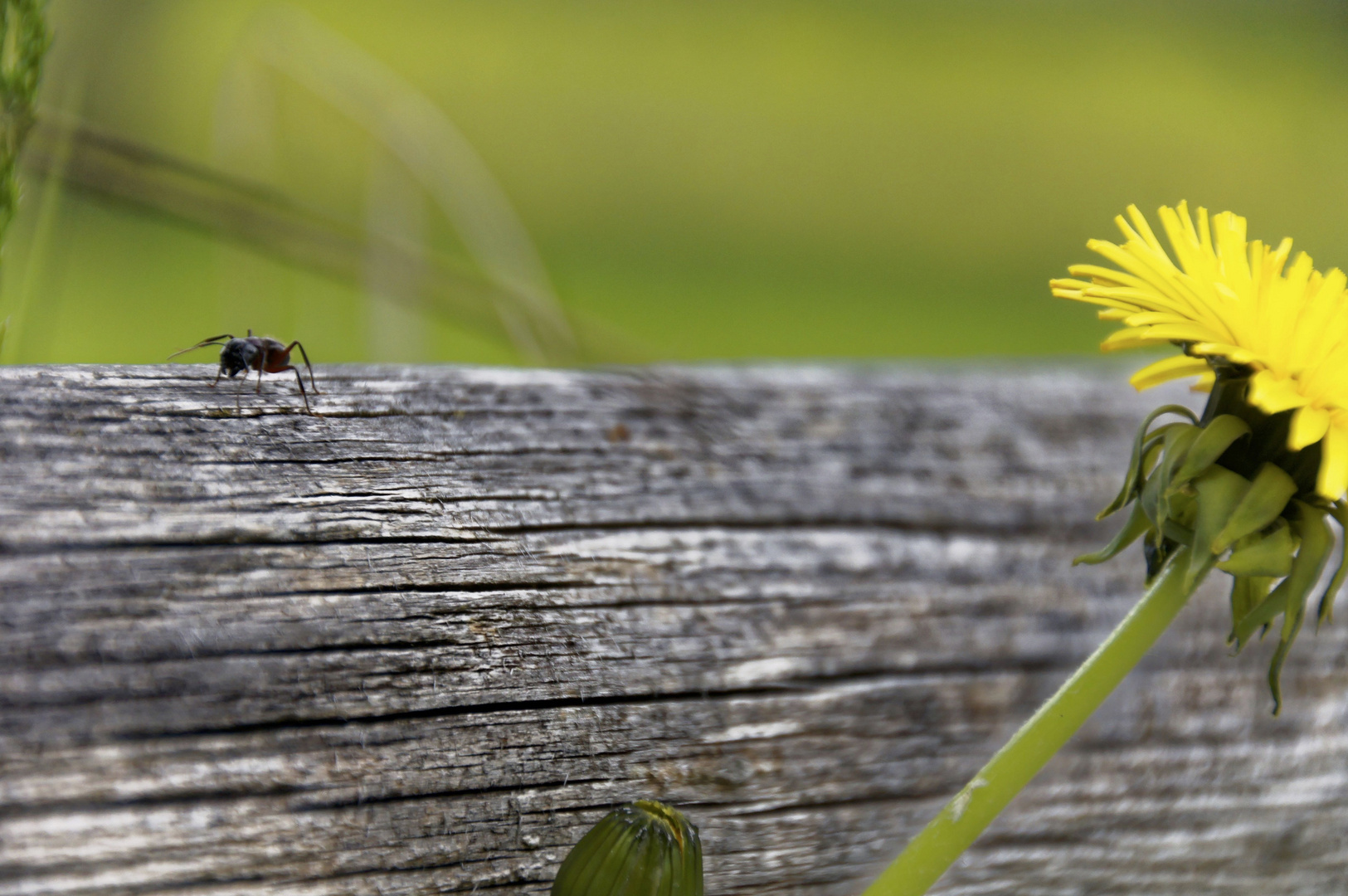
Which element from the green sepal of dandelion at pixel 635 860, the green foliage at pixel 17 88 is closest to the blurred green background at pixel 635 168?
the green foliage at pixel 17 88

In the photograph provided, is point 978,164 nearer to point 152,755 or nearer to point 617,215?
point 617,215

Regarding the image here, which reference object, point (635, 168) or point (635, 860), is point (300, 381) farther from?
point (635, 168)

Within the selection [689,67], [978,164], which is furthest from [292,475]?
[978,164]

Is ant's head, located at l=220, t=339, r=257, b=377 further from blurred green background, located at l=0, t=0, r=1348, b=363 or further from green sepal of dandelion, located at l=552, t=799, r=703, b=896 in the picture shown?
green sepal of dandelion, located at l=552, t=799, r=703, b=896

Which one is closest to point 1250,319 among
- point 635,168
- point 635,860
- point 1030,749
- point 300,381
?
point 1030,749

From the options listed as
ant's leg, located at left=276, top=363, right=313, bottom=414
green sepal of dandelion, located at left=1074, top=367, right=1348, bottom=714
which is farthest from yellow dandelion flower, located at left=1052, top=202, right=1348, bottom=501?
ant's leg, located at left=276, top=363, right=313, bottom=414

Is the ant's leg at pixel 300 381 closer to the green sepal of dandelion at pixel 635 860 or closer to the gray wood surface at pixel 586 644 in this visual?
the gray wood surface at pixel 586 644
